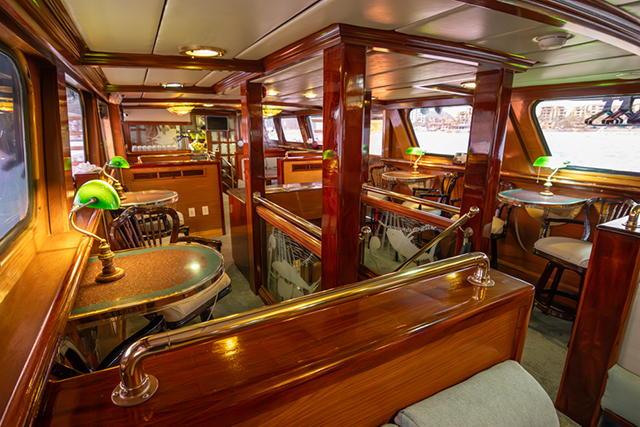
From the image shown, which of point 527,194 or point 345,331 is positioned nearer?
point 345,331

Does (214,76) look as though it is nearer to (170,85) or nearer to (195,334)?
(170,85)

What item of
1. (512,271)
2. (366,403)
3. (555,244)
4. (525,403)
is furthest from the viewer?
(512,271)

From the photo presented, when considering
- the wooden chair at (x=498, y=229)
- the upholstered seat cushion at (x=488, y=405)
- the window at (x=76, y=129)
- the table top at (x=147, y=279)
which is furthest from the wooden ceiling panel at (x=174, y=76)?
the wooden chair at (x=498, y=229)

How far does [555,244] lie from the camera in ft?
9.64

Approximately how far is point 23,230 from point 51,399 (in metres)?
1.22

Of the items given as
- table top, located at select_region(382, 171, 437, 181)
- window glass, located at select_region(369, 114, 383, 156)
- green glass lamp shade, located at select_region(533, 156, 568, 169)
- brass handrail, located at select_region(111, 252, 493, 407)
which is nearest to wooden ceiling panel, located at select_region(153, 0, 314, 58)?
brass handrail, located at select_region(111, 252, 493, 407)

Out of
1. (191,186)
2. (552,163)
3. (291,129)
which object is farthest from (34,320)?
(291,129)

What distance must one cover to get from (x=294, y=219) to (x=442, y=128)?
453 centimetres

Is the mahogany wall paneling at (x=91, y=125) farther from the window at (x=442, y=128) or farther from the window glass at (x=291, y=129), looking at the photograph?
the window glass at (x=291, y=129)

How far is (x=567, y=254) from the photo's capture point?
278cm

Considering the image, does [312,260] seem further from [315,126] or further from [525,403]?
[315,126]

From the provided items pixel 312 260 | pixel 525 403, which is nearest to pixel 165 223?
pixel 312 260

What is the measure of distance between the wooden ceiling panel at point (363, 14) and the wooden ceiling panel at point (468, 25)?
0.08m

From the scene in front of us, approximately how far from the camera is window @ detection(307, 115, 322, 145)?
9.56 meters
